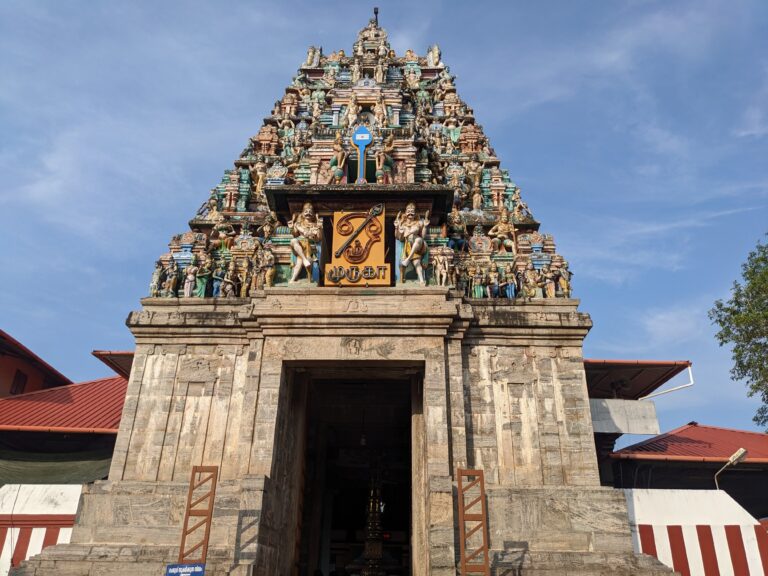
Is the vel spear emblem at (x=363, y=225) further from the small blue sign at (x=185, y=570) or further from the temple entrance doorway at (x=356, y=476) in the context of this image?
the small blue sign at (x=185, y=570)

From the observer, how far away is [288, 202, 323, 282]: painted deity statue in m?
14.9

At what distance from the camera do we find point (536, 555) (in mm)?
11891

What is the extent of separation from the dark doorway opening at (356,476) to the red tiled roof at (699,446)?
294 inches

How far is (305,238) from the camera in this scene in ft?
50.0

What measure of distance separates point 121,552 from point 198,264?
739 cm

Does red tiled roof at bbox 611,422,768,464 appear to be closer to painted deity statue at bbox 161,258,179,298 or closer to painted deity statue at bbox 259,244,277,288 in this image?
painted deity statue at bbox 259,244,277,288

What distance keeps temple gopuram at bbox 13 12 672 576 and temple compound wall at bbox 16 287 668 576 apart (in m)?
0.04

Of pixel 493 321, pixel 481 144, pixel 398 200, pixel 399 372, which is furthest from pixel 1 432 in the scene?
pixel 481 144

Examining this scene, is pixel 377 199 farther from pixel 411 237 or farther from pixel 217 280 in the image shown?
pixel 217 280

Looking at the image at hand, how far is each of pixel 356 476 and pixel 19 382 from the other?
1488cm

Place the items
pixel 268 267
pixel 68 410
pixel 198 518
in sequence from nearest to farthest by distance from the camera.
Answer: pixel 198 518, pixel 268 267, pixel 68 410

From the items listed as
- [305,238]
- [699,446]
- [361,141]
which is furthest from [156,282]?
[699,446]

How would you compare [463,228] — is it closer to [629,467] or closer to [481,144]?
[481,144]

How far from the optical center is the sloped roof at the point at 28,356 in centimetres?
2236
